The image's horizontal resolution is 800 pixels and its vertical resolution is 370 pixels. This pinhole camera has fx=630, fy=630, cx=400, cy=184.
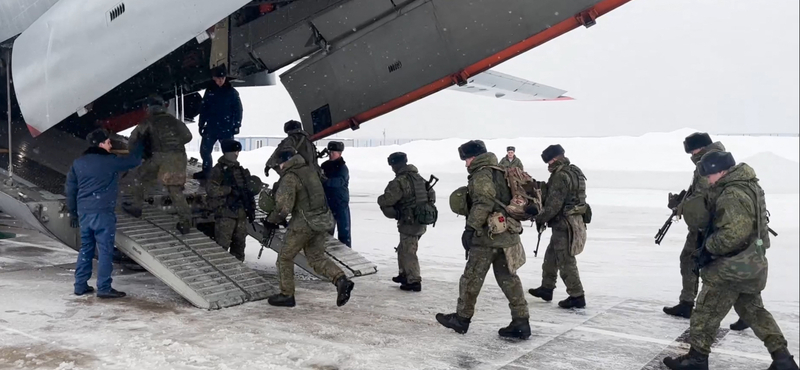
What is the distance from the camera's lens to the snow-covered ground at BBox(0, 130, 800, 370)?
416 cm

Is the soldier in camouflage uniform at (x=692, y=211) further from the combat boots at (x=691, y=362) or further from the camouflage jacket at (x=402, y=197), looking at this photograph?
the camouflage jacket at (x=402, y=197)

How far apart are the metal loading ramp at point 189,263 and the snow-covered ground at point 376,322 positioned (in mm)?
167

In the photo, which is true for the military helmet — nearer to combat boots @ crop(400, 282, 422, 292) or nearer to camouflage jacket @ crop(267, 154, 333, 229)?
camouflage jacket @ crop(267, 154, 333, 229)

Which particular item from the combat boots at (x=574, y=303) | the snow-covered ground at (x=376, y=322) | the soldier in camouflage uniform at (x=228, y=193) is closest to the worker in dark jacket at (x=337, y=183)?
the snow-covered ground at (x=376, y=322)

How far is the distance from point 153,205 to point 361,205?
8556 millimetres

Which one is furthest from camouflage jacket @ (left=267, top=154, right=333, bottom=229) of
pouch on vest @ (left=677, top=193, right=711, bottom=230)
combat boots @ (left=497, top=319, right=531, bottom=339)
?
pouch on vest @ (left=677, top=193, right=711, bottom=230)

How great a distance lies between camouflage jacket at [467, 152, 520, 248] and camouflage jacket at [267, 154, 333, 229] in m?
1.47

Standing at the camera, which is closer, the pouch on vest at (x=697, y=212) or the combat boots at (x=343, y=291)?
the pouch on vest at (x=697, y=212)

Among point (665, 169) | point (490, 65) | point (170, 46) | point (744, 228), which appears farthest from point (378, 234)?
point (665, 169)

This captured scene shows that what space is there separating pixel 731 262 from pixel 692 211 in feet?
1.31

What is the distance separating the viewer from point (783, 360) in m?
3.94

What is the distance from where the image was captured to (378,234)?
10711mm

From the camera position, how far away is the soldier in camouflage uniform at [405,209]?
637cm

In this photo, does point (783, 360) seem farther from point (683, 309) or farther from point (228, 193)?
point (228, 193)
